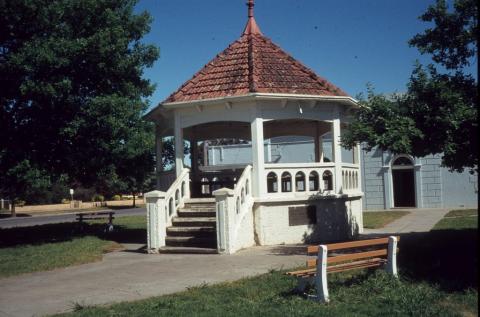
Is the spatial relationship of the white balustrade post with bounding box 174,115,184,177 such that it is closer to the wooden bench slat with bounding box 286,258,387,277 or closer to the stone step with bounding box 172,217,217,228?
the stone step with bounding box 172,217,217,228

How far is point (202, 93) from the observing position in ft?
44.7

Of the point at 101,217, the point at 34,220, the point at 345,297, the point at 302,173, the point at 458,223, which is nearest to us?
the point at 345,297

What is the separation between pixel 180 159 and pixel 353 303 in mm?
8216

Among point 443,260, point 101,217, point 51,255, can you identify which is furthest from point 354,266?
point 101,217

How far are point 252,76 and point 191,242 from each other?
4510mm

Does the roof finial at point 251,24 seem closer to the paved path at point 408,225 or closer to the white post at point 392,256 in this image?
the paved path at point 408,225

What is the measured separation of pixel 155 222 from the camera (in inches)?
481

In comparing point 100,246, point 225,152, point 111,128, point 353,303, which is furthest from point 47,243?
point 225,152

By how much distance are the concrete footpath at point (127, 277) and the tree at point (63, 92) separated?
3.34 meters

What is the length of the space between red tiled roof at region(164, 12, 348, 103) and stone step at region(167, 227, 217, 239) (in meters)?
3.42

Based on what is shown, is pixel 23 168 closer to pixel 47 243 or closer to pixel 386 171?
pixel 47 243

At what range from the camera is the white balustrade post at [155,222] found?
12086mm

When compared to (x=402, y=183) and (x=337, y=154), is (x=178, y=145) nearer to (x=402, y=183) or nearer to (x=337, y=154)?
(x=337, y=154)

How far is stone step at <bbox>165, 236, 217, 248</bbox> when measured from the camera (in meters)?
12.0
